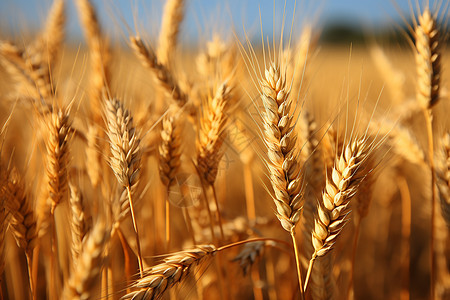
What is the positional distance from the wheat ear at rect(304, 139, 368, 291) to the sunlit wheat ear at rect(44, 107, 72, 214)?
92cm

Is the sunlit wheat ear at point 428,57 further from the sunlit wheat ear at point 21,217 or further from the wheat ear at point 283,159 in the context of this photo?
the sunlit wheat ear at point 21,217

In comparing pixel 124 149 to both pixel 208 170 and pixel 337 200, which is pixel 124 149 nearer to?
pixel 208 170

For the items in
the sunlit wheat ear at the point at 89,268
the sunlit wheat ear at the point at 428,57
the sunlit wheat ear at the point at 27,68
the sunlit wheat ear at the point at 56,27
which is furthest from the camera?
the sunlit wheat ear at the point at 56,27

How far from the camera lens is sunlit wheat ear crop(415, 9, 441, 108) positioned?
1.46 m

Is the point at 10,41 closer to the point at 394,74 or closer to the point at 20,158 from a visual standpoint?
the point at 20,158

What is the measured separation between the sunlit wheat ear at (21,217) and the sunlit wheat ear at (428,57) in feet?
5.66

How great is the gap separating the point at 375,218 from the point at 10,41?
10.0ft

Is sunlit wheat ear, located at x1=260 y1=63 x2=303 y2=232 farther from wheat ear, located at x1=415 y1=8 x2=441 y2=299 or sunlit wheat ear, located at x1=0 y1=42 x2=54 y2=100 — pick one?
sunlit wheat ear, located at x1=0 y1=42 x2=54 y2=100

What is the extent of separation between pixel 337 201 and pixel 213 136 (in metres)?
0.56

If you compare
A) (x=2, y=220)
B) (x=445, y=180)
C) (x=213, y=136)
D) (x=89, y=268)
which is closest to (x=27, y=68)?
(x=2, y=220)

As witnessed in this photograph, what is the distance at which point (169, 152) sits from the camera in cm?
140

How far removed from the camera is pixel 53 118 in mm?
1197

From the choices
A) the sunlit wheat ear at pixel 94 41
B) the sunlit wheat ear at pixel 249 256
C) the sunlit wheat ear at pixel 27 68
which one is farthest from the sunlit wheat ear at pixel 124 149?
the sunlit wheat ear at pixel 94 41

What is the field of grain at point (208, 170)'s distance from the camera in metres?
1.04
